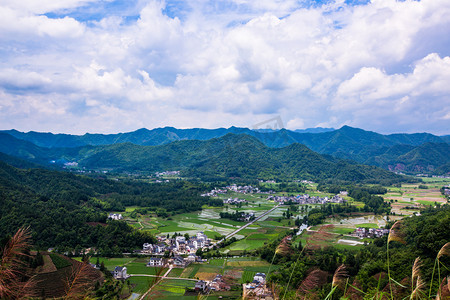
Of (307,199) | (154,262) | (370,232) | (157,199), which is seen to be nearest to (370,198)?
(307,199)

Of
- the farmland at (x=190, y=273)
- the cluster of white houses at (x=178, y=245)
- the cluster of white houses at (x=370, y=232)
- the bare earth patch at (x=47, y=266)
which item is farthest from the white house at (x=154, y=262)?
the cluster of white houses at (x=370, y=232)

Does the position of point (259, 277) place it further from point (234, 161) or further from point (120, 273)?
point (234, 161)

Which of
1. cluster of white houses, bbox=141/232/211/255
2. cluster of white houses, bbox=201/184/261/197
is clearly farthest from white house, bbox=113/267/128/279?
cluster of white houses, bbox=201/184/261/197

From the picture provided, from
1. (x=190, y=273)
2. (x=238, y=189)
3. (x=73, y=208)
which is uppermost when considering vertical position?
(x=73, y=208)

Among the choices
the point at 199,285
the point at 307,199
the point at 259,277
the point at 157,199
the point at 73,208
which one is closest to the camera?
the point at 199,285

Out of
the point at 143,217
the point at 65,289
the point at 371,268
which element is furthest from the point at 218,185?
the point at 65,289

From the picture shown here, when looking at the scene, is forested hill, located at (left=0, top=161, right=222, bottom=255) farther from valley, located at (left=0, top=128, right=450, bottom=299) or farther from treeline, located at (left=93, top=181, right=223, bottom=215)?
valley, located at (left=0, top=128, right=450, bottom=299)
